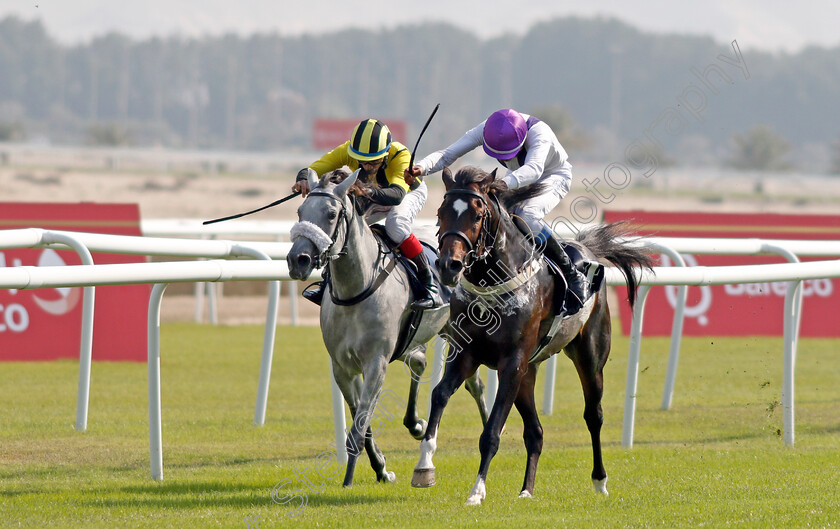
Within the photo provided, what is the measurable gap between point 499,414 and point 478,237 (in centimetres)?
88

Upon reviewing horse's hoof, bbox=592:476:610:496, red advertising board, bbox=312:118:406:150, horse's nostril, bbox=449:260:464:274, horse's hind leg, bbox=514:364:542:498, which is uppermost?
horse's nostril, bbox=449:260:464:274

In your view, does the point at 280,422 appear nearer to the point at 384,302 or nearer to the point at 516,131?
the point at 384,302

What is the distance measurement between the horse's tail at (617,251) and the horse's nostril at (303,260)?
6.86 feet

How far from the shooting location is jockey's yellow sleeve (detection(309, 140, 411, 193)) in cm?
620

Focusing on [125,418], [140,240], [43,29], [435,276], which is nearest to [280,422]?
[125,418]

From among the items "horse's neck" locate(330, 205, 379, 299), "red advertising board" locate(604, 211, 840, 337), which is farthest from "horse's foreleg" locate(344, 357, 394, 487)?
"red advertising board" locate(604, 211, 840, 337)

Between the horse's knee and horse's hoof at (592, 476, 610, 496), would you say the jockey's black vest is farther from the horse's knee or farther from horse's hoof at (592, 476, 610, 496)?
horse's hoof at (592, 476, 610, 496)

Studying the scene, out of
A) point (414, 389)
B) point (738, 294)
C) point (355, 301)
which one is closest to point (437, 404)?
point (355, 301)

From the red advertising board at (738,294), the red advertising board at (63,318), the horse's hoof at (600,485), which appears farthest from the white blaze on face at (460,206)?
the red advertising board at (738,294)

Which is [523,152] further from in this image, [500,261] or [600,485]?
[600,485]

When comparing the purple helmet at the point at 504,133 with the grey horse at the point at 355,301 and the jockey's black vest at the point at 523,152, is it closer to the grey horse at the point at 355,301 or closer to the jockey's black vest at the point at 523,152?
the jockey's black vest at the point at 523,152

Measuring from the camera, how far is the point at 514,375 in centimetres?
536

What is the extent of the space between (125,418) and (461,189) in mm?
4132

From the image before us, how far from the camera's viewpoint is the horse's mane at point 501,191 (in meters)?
5.12
